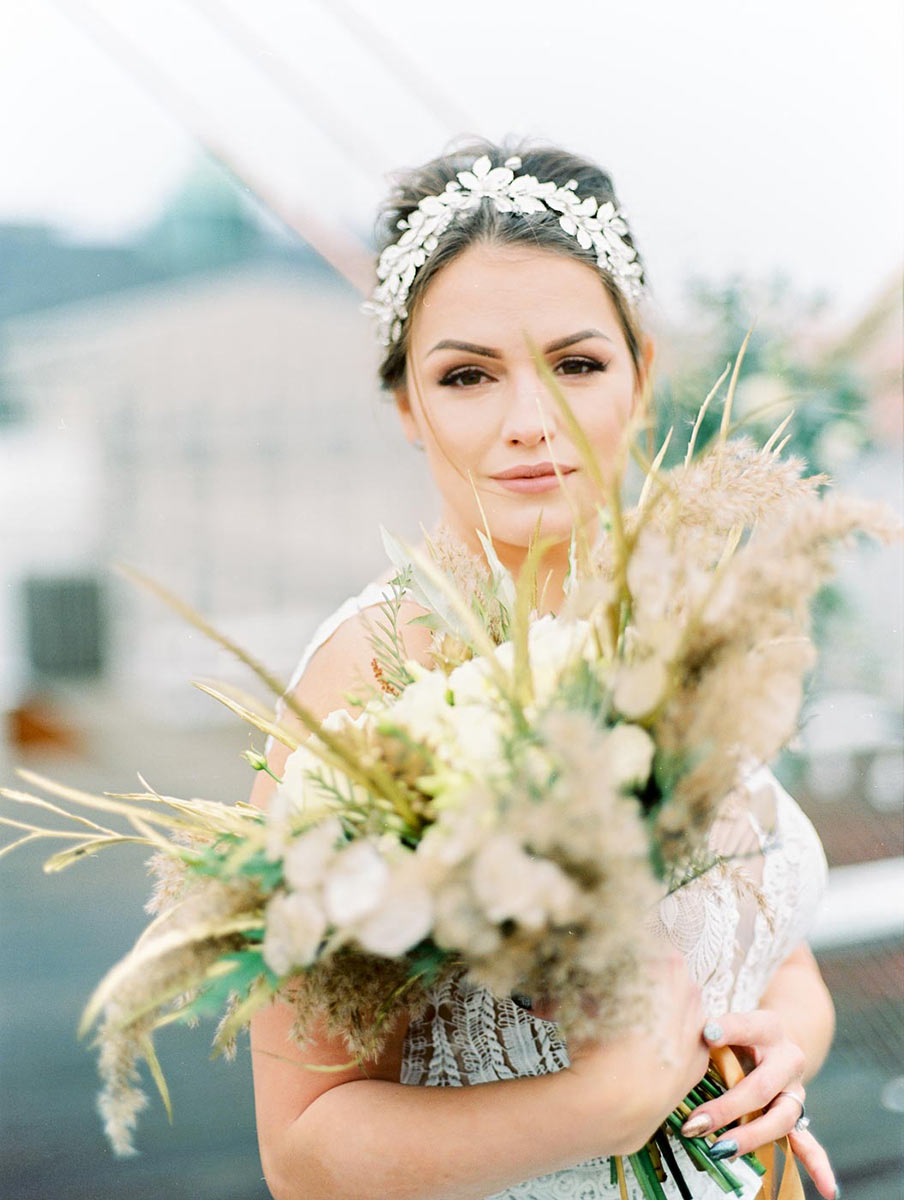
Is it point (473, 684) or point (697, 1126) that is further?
point (697, 1126)

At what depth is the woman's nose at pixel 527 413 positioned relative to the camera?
1.11 meters

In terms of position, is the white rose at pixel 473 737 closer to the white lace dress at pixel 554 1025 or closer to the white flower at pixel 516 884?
the white flower at pixel 516 884

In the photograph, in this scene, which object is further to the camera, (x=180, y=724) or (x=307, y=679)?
(x=180, y=724)

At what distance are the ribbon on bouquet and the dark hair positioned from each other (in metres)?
0.80

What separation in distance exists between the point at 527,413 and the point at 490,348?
3.7 inches

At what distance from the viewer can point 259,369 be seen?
100.0 inches

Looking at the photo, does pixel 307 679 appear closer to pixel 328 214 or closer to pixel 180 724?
pixel 328 214

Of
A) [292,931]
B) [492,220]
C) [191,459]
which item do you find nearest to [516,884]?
[292,931]

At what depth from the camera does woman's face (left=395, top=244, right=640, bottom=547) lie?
3.70ft

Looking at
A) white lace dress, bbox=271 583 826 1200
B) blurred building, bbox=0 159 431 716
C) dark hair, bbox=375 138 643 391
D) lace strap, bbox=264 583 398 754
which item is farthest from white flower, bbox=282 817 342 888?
blurred building, bbox=0 159 431 716

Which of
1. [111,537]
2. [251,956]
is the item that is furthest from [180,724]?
[251,956]

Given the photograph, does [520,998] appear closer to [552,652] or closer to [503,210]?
[552,652]

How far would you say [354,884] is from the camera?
21.4 inches

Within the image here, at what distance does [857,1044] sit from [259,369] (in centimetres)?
241
